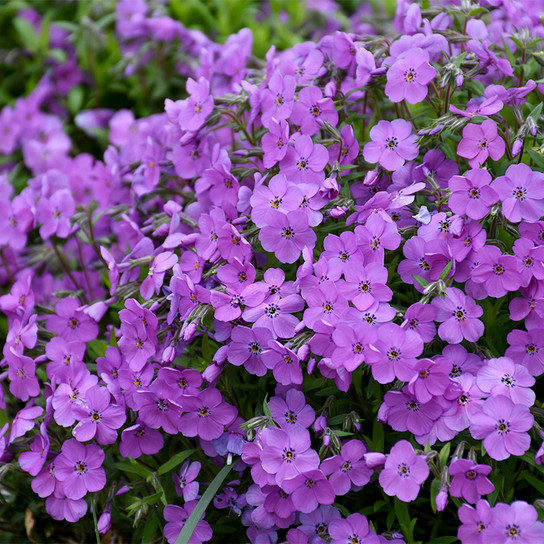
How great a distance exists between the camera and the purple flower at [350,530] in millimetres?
1614

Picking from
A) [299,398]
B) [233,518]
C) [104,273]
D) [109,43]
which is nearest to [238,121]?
[104,273]

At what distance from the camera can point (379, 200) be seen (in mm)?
1761

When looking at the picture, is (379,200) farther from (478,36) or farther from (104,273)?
(104,273)

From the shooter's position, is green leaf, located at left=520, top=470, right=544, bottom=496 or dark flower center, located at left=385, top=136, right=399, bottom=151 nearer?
green leaf, located at left=520, top=470, right=544, bottom=496

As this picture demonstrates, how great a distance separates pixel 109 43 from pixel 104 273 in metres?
1.66

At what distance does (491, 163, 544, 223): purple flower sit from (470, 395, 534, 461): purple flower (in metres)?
0.48

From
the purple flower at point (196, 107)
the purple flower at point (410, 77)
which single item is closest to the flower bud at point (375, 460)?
the purple flower at point (410, 77)

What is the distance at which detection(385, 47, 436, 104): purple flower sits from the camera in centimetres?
184

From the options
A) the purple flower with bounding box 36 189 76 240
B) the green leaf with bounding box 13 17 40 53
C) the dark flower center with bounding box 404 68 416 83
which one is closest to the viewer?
the dark flower center with bounding box 404 68 416 83

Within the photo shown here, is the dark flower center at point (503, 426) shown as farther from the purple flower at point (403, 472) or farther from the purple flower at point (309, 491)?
the purple flower at point (309, 491)

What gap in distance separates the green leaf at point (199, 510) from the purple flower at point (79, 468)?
0.93 feet

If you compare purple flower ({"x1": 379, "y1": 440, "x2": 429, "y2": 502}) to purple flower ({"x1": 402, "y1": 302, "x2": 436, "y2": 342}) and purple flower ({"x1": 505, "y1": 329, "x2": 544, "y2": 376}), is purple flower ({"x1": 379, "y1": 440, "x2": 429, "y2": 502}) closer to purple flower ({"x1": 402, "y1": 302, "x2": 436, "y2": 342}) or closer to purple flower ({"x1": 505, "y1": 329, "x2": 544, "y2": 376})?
purple flower ({"x1": 402, "y1": 302, "x2": 436, "y2": 342})

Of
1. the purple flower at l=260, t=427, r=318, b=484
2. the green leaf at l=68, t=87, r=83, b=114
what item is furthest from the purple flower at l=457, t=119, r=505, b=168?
the green leaf at l=68, t=87, r=83, b=114

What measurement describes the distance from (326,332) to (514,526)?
60 cm
